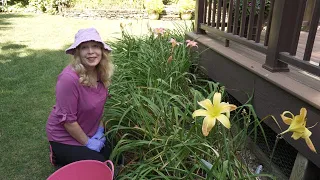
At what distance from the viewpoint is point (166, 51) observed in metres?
3.81

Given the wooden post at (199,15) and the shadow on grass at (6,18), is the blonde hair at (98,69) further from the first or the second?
the shadow on grass at (6,18)

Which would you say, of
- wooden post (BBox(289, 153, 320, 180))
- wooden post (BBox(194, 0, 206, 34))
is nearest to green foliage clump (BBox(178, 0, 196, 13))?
wooden post (BBox(194, 0, 206, 34))

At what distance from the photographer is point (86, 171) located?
190 cm

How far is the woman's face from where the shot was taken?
7.29 feet

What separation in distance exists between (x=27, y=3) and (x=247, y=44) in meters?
12.2

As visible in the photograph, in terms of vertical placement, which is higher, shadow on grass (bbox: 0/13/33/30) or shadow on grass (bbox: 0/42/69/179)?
shadow on grass (bbox: 0/13/33/30)

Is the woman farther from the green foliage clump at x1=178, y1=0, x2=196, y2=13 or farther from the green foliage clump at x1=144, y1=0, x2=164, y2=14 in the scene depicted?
the green foliage clump at x1=178, y1=0, x2=196, y2=13

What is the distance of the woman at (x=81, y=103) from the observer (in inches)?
Result: 84.9

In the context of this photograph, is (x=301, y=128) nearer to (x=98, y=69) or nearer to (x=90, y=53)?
(x=90, y=53)

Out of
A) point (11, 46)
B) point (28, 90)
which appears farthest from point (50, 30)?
point (28, 90)

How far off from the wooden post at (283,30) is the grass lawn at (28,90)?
2044 millimetres

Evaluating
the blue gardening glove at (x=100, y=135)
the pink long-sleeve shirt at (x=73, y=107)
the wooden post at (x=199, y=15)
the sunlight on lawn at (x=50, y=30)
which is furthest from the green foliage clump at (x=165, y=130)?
the sunlight on lawn at (x=50, y=30)

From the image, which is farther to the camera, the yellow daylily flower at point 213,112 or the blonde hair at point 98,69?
the blonde hair at point 98,69

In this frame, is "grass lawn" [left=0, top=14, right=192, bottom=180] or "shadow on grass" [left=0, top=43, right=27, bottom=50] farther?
"shadow on grass" [left=0, top=43, right=27, bottom=50]
